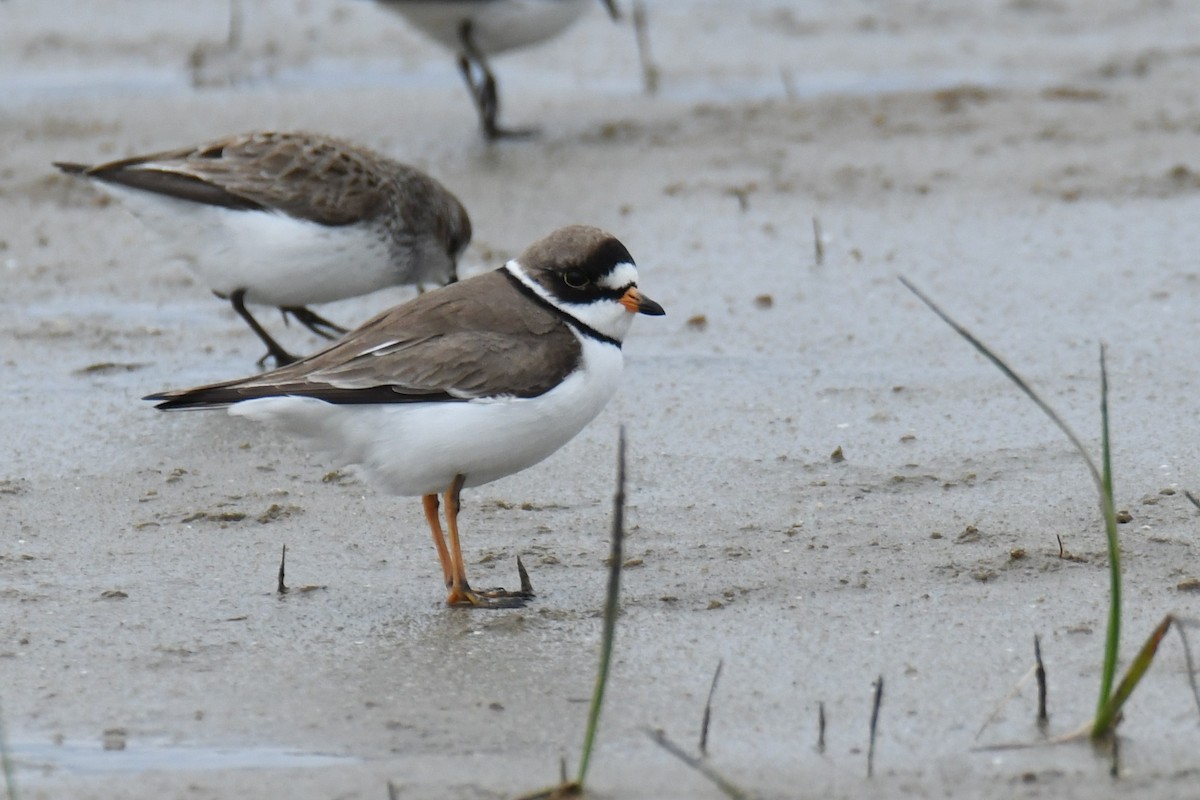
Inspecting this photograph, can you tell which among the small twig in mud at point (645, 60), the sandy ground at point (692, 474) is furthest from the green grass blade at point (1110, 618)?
the small twig in mud at point (645, 60)

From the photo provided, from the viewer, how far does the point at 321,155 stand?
23.2 feet

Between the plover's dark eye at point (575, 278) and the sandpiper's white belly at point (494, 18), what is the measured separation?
5492mm

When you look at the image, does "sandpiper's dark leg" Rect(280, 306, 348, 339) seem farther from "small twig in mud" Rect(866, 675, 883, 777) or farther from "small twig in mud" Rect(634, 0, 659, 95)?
"small twig in mud" Rect(634, 0, 659, 95)

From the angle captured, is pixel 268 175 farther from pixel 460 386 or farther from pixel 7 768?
pixel 7 768

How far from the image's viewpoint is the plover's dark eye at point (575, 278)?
16.6 ft

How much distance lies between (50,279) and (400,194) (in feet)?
6.13

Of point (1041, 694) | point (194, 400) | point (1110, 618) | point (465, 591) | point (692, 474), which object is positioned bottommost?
point (692, 474)

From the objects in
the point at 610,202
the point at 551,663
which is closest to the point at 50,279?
the point at 610,202

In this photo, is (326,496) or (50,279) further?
(50,279)

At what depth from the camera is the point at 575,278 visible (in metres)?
5.06

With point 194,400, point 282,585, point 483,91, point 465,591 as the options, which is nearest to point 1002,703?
point 465,591

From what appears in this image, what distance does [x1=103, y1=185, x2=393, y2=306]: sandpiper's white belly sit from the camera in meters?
6.75

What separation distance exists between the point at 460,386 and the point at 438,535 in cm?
43

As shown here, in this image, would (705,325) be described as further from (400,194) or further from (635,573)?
(635,573)
